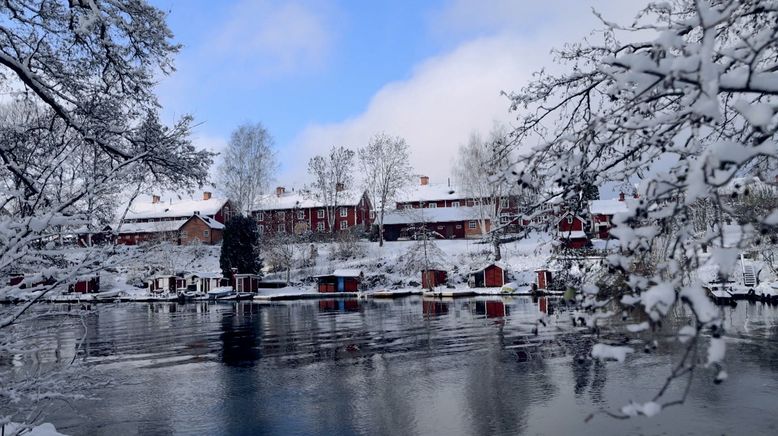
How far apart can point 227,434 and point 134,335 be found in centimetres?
1703

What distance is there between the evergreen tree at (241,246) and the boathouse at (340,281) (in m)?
6.78

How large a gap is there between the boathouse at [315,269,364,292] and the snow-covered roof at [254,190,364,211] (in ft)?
51.7

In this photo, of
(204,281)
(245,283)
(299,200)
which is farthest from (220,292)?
(299,200)

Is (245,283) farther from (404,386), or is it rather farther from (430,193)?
(404,386)

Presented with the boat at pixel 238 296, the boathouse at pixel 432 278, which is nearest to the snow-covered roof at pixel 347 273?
the boathouse at pixel 432 278

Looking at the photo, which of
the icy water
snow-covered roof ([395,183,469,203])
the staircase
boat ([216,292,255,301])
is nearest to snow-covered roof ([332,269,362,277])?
boat ([216,292,255,301])

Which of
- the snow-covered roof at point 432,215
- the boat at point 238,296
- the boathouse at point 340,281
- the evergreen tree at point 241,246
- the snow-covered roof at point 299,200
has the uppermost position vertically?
the snow-covered roof at point 299,200

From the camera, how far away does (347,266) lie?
5709 centimetres

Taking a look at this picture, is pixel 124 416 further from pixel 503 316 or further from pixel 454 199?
pixel 454 199

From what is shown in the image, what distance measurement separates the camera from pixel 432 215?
71.8 m

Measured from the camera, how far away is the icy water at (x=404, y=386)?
30.0 feet

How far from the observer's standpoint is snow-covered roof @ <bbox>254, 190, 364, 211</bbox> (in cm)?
6962

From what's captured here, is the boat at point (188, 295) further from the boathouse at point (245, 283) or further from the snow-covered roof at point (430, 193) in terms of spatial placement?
the snow-covered roof at point (430, 193)

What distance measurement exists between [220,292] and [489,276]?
82.1 ft
